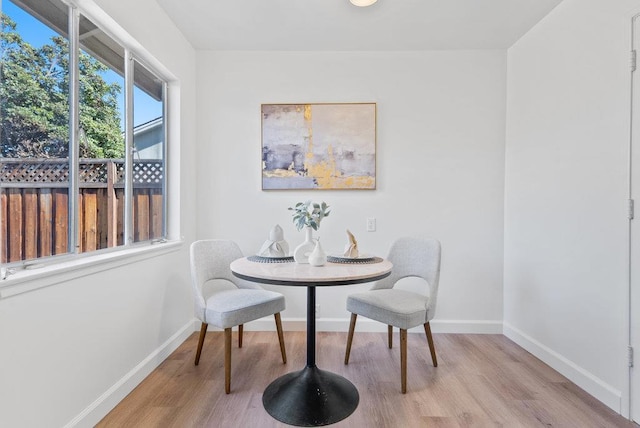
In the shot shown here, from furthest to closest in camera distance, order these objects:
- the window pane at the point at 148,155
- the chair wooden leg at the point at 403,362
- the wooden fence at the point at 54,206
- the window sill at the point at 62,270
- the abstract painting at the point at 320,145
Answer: the abstract painting at the point at 320,145 < the window pane at the point at 148,155 < the chair wooden leg at the point at 403,362 < the wooden fence at the point at 54,206 < the window sill at the point at 62,270

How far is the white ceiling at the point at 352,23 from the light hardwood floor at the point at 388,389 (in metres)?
2.53

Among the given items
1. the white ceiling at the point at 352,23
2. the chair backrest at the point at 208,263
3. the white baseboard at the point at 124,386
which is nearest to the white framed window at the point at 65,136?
the chair backrest at the point at 208,263

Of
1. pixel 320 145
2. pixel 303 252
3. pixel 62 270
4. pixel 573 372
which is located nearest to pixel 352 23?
pixel 320 145

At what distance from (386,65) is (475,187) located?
1352mm

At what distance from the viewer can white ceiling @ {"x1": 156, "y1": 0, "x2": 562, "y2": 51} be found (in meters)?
2.13

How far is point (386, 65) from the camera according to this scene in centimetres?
273

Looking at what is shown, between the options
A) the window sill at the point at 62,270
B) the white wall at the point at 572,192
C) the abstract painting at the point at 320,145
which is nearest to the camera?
the window sill at the point at 62,270

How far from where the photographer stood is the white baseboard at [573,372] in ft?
5.65

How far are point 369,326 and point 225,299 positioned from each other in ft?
4.52

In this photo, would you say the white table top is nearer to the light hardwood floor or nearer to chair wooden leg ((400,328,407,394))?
chair wooden leg ((400,328,407,394))

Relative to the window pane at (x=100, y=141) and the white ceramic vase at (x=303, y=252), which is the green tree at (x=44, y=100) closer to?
the window pane at (x=100, y=141)

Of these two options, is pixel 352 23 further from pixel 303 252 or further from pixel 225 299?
pixel 225 299

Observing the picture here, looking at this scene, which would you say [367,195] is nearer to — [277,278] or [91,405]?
[277,278]

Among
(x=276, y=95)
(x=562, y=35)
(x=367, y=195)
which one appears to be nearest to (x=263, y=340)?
(x=367, y=195)
